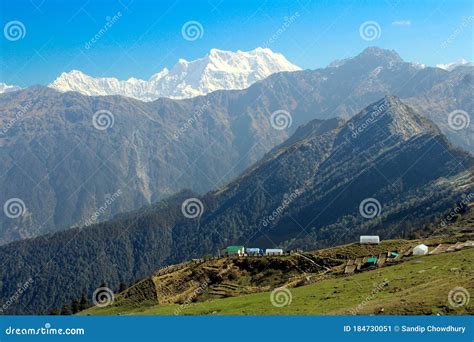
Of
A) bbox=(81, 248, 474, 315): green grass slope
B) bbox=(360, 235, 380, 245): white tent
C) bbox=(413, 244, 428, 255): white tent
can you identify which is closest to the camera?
bbox=(81, 248, 474, 315): green grass slope

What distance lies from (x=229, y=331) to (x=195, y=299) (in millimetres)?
61399

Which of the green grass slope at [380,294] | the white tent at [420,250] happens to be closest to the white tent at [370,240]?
the white tent at [420,250]

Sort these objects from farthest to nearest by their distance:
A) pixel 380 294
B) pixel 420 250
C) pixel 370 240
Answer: pixel 370 240
pixel 420 250
pixel 380 294

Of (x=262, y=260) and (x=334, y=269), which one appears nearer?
(x=334, y=269)

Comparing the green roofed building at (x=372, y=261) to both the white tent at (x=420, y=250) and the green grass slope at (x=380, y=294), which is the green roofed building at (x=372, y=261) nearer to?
the green grass slope at (x=380, y=294)

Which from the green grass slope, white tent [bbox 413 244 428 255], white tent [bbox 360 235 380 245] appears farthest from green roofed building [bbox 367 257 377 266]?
white tent [bbox 360 235 380 245]

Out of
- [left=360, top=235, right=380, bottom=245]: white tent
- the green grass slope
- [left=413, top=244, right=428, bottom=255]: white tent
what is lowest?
the green grass slope

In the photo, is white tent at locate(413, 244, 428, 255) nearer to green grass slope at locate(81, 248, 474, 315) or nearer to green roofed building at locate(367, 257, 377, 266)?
green grass slope at locate(81, 248, 474, 315)

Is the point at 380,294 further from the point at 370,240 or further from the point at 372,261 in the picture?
the point at 370,240

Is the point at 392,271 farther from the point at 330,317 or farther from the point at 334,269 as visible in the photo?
the point at 330,317

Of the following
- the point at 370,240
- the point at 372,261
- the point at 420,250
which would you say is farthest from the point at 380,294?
the point at 370,240

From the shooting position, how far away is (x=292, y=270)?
386 ft

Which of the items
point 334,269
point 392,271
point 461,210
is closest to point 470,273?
point 392,271

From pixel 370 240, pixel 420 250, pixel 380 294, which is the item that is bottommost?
pixel 380 294
